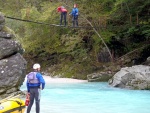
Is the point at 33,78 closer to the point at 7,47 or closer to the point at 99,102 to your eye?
the point at 99,102

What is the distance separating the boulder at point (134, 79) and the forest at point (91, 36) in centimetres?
374

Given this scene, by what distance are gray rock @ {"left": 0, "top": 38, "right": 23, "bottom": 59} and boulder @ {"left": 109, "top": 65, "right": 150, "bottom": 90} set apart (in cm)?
505

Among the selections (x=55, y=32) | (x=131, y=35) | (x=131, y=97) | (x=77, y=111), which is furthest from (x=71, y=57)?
(x=77, y=111)

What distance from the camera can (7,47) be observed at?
1126 centimetres

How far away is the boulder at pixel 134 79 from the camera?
13.7 metres

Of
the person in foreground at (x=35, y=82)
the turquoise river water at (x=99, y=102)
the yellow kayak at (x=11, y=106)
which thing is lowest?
the turquoise river water at (x=99, y=102)

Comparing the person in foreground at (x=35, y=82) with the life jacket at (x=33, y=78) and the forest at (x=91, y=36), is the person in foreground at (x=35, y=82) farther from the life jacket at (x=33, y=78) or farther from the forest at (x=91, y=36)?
the forest at (x=91, y=36)

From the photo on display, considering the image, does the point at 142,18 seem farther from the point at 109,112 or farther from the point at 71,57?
the point at 109,112

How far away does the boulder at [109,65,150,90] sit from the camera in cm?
1370

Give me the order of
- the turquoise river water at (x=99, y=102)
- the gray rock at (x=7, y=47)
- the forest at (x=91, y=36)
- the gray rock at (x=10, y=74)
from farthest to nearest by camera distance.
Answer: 1. the forest at (x=91, y=36)
2. the gray rock at (x=7, y=47)
3. the gray rock at (x=10, y=74)
4. the turquoise river water at (x=99, y=102)

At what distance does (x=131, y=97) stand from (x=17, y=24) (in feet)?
43.6

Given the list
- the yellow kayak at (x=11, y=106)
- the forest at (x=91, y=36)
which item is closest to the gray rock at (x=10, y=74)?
the yellow kayak at (x=11, y=106)

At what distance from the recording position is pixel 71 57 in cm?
2191

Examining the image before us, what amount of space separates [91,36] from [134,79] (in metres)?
7.22
